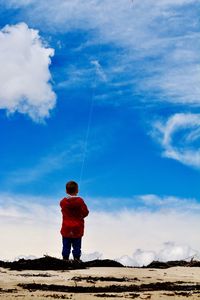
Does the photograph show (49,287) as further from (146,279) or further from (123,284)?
(146,279)

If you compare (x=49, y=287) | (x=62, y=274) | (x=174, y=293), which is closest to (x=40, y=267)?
(x=62, y=274)

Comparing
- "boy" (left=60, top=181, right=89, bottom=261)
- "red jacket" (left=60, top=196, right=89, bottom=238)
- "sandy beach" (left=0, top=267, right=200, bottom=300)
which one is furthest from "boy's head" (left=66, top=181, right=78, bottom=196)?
"sandy beach" (left=0, top=267, right=200, bottom=300)

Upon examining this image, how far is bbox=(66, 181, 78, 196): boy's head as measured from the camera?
1711cm

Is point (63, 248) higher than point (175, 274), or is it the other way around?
point (63, 248)

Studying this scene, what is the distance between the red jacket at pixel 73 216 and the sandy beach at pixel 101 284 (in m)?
3.08

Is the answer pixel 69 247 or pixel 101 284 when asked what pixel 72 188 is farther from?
pixel 101 284

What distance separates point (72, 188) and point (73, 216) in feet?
2.93

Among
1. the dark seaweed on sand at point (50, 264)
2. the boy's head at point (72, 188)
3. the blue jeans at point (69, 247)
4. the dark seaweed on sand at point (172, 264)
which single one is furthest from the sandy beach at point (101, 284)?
the boy's head at point (72, 188)

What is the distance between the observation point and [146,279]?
12.3 meters

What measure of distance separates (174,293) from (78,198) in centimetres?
794

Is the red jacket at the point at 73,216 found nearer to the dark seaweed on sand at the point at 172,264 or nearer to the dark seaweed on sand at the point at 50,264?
the dark seaweed on sand at the point at 50,264

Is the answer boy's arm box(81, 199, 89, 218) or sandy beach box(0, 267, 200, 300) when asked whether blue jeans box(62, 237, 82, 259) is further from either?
sandy beach box(0, 267, 200, 300)

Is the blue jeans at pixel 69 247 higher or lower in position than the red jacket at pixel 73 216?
lower

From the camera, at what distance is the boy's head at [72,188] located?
17109 mm
